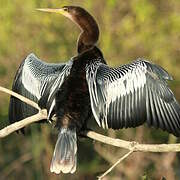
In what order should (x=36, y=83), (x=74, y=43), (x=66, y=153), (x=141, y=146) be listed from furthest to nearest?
(x=74, y=43) → (x=36, y=83) → (x=66, y=153) → (x=141, y=146)

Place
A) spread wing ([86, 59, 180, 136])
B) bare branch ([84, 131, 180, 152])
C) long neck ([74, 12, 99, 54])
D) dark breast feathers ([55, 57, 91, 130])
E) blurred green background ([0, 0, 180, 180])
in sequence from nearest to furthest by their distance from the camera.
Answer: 1. bare branch ([84, 131, 180, 152])
2. spread wing ([86, 59, 180, 136])
3. dark breast feathers ([55, 57, 91, 130])
4. long neck ([74, 12, 99, 54])
5. blurred green background ([0, 0, 180, 180])

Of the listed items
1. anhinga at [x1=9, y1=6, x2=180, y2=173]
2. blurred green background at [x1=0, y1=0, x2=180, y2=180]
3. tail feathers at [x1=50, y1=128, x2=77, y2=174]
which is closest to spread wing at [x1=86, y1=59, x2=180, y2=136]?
anhinga at [x1=9, y1=6, x2=180, y2=173]

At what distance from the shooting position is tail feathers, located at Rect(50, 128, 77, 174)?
4.86 metres

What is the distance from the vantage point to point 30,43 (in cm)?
967

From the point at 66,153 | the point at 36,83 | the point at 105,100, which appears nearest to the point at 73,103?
the point at 105,100

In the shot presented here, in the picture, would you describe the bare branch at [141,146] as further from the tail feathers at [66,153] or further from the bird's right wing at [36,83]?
the bird's right wing at [36,83]

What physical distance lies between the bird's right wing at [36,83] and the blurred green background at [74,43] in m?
2.94

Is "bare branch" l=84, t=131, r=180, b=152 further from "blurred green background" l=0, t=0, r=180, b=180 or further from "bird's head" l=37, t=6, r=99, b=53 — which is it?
"blurred green background" l=0, t=0, r=180, b=180

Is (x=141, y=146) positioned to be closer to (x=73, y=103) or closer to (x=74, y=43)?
(x=73, y=103)

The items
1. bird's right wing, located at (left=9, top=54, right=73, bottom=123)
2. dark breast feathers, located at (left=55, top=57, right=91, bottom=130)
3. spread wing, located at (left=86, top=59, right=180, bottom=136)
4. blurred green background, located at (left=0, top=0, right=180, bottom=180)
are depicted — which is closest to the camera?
spread wing, located at (left=86, top=59, right=180, bottom=136)

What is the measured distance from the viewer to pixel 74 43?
9.67 metres

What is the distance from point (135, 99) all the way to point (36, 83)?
3.19ft

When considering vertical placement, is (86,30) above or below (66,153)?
above

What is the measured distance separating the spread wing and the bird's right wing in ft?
0.94
